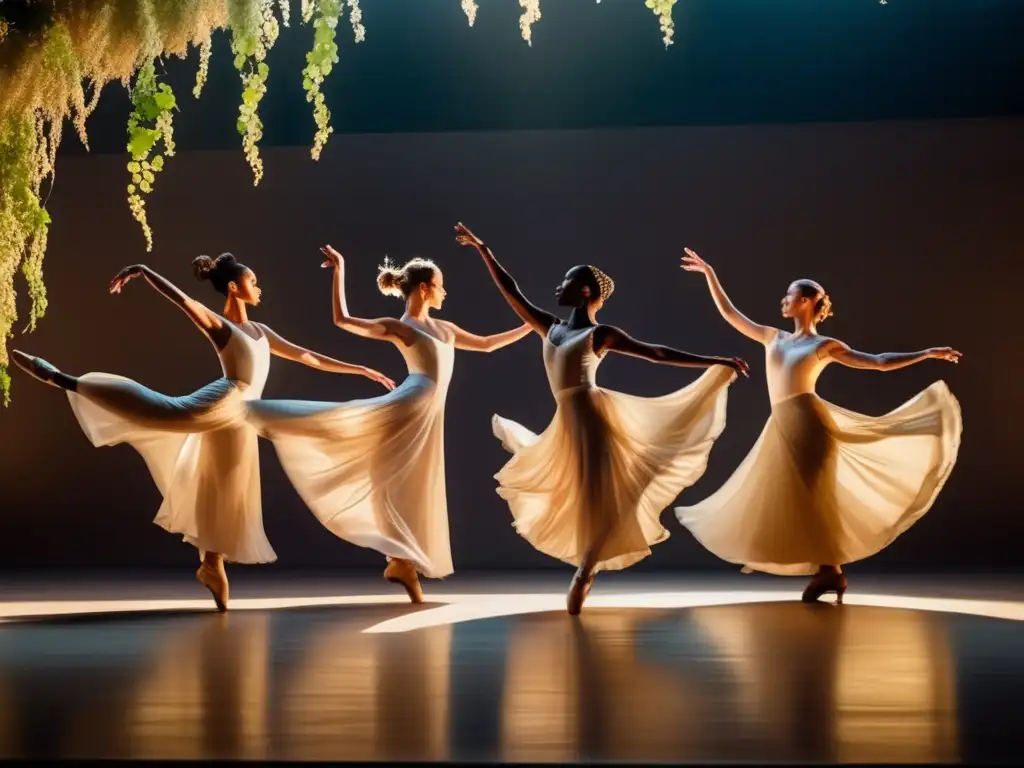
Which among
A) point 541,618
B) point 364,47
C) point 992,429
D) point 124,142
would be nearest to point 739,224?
point 992,429

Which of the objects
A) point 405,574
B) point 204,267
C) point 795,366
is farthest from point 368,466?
point 795,366

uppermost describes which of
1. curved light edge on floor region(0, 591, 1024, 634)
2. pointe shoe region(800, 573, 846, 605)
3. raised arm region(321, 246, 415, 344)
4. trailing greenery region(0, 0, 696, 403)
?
trailing greenery region(0, 0, 696, 403)

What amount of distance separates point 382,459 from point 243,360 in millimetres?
690

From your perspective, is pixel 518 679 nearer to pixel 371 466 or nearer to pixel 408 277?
pixel 371 466

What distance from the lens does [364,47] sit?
6.50 m

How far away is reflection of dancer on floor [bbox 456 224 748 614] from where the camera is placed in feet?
14.5

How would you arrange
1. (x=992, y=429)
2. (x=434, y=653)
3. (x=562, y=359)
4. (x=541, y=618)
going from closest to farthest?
(x=434, y=653), (x=541, y=618), (x=562, y=359), (x=992, y=429)

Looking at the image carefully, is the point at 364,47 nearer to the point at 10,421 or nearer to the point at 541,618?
the point at 10,421

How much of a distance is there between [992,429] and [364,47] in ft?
13.3

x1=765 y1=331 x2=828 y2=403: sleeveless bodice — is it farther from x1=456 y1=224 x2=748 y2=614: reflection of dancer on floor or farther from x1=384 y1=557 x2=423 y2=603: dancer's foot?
x1=384 y1=557 x2=423 y2=603: dancer's foot
